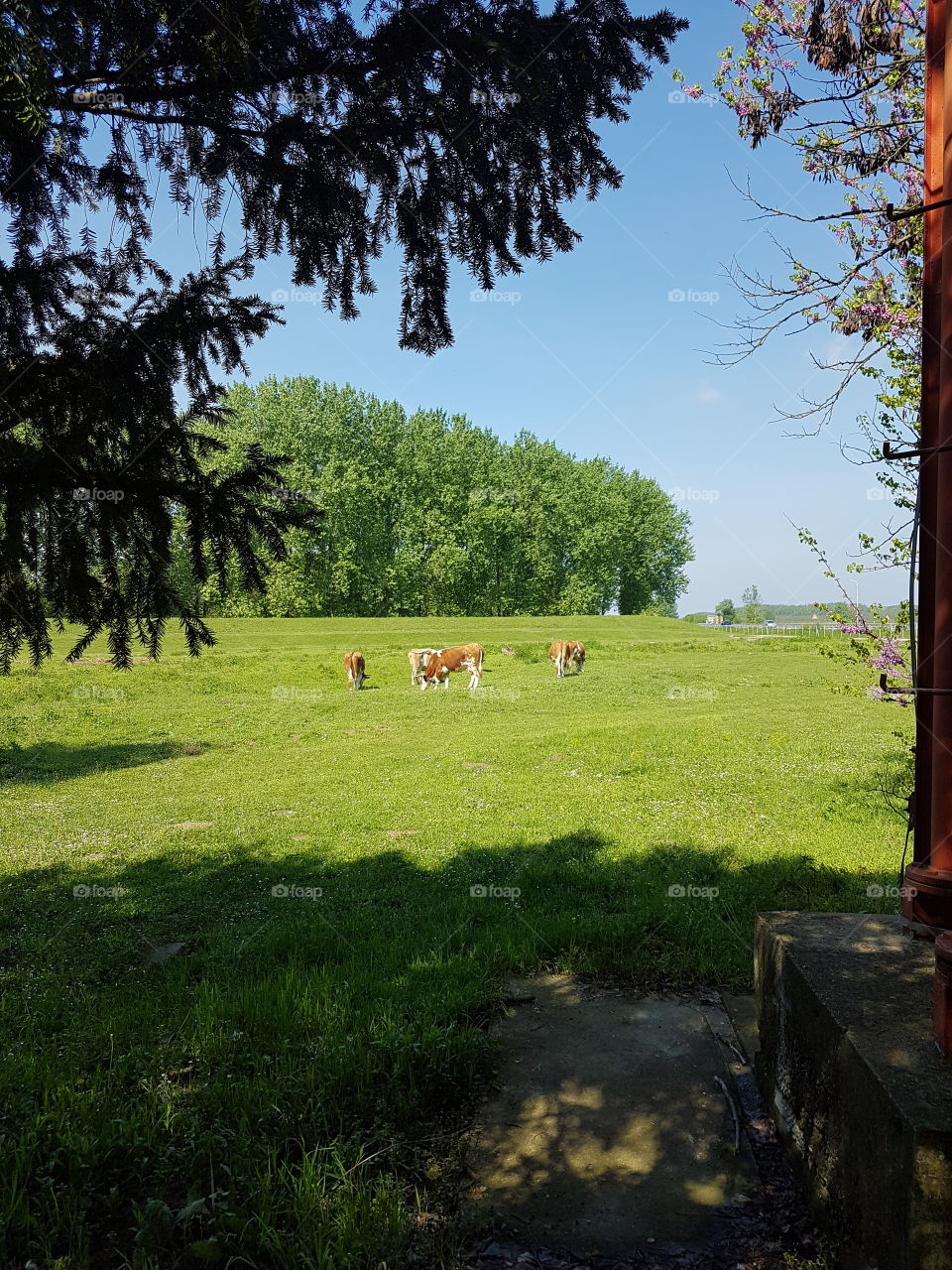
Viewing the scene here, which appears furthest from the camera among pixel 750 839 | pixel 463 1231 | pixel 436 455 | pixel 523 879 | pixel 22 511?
pixel 436 455

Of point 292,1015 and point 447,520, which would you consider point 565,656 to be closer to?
point 292,1015

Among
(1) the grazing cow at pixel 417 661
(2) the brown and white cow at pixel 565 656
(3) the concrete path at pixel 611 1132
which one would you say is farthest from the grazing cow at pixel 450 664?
(3) the concrete path at pixel 611 1132

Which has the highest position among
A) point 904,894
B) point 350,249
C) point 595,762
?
point 350,249

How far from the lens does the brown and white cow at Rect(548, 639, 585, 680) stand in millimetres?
29391

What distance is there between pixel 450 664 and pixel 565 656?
495 cm

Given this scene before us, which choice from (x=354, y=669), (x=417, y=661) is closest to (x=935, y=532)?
(x=354, y=669)

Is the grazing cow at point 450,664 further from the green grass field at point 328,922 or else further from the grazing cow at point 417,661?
the green grass field at point 328,922

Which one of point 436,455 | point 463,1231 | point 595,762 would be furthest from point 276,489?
point 436,455

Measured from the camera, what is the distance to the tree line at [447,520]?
173 feet

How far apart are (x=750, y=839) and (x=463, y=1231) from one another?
6.15 metres

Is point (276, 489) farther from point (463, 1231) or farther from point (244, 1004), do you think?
point (463, 1231)

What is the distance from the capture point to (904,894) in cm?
309

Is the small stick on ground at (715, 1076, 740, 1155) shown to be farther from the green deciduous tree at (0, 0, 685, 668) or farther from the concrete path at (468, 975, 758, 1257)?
the green deciduous tree at (0, 0, 685, 668)

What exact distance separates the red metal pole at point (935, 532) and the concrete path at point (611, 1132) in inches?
55.6
